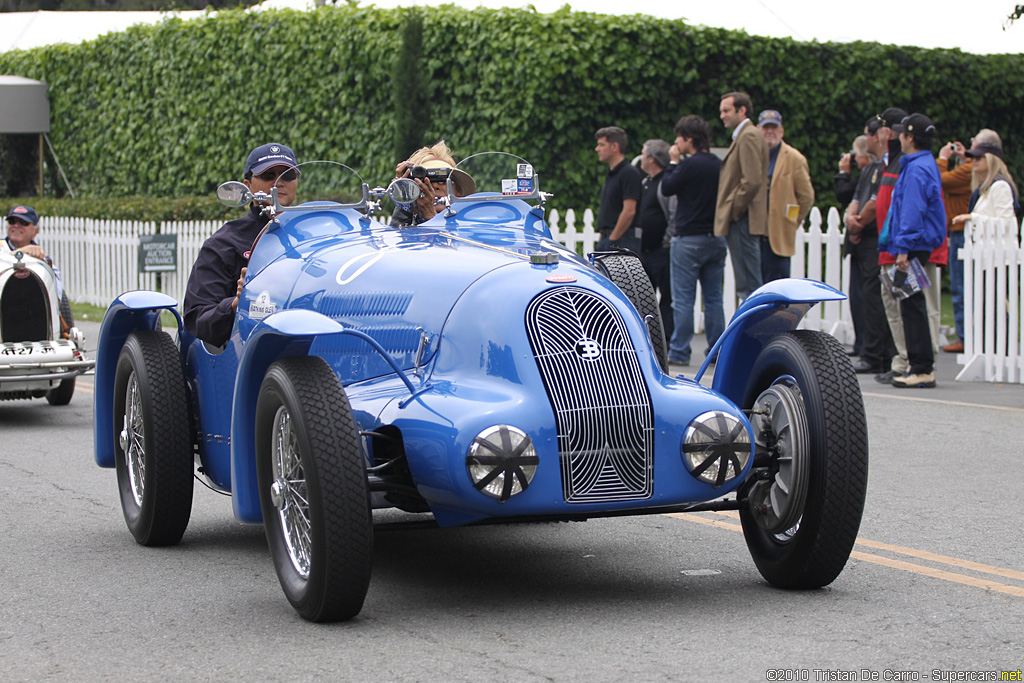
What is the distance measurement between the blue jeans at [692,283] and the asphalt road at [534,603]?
18.1ft

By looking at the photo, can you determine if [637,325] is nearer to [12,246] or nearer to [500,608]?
[500,608]

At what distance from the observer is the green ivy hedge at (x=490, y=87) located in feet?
58.9

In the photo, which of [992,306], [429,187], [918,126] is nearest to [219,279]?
[429,187]

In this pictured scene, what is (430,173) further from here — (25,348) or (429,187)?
(25,348)

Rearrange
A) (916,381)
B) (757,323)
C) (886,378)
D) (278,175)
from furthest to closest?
(886,378) < (916,381) < (278,175) < (757,323)

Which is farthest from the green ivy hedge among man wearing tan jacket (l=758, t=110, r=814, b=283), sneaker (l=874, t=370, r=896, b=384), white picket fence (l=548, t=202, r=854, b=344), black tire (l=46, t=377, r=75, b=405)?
black tire (l=46, t=377, r=75, b=405)

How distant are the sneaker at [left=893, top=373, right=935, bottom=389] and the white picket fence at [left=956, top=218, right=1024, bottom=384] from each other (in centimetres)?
66

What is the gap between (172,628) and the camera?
490 centimetres

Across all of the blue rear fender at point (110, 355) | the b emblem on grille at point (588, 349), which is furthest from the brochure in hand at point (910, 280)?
the b emblem on grille at point (588, 349)

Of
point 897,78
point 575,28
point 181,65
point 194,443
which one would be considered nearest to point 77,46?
point 181,65

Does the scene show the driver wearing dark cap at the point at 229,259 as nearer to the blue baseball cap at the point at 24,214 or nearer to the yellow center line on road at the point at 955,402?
the blue baseball cap at the point at 24,214

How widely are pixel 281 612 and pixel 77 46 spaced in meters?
22.8

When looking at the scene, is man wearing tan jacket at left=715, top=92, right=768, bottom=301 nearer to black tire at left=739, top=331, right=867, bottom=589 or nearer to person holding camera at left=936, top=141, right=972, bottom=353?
person holding camera at left=936, top=141, right=972, bottom=353

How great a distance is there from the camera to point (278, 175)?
662 centimetres
